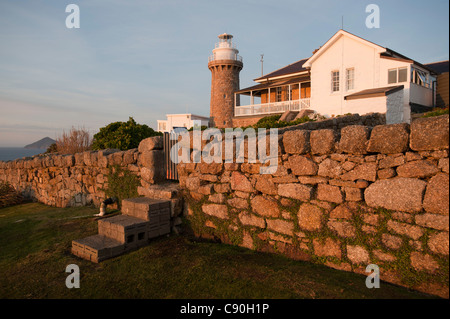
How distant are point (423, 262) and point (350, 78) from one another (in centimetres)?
1788

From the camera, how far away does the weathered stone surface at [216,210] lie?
16.3 feet

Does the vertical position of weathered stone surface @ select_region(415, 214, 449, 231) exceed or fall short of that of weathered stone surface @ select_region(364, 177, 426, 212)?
it falls short

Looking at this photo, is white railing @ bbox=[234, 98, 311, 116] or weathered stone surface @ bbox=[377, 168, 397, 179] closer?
weathered stone surface @ bbox=[377, 168, 397, 179]

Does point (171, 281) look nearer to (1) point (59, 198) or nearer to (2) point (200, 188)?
(2) point (200, 188)

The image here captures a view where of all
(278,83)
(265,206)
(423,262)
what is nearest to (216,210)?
(265,206)

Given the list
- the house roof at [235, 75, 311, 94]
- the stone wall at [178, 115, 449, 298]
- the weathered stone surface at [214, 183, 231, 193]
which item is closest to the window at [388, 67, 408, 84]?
the house roof at [235, 75, 311, 94]

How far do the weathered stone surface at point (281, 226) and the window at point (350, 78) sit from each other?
16.8 meters

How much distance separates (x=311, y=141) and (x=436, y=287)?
2161 millimetres

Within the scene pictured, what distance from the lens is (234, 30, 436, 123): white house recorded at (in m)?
14.6

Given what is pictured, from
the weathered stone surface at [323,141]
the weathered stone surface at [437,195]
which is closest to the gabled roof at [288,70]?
the weathered stone surface at [323,141]

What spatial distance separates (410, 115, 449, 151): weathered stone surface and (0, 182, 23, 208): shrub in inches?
488

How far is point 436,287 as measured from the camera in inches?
117

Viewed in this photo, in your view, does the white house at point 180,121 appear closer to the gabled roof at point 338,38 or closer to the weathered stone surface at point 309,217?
the gabled roof at point 338,38

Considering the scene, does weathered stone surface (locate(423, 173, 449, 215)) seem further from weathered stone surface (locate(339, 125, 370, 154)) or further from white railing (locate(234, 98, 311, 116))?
white railing (locate(234, 98, 311, 116))
